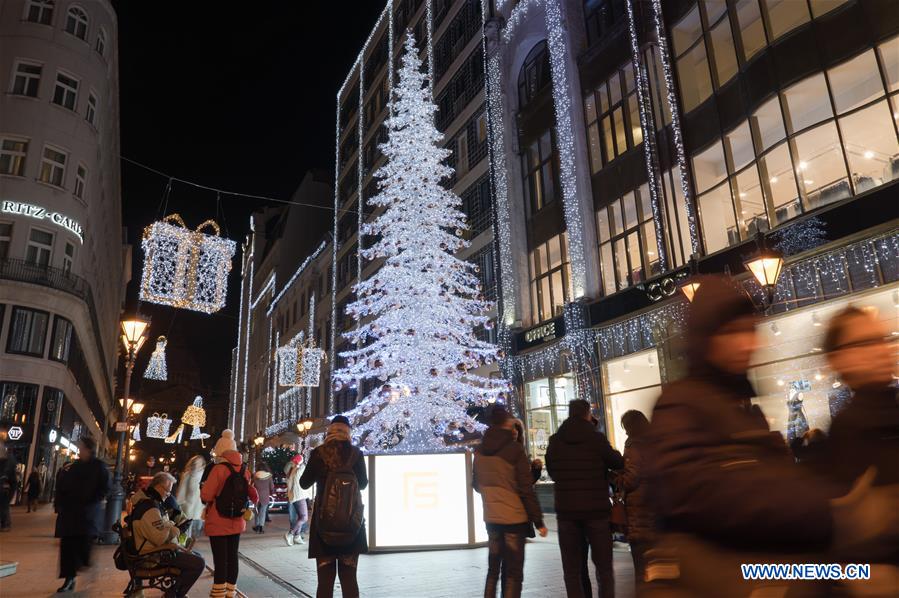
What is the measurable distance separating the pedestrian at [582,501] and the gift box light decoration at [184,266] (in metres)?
15.5

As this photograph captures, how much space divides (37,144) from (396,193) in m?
21.6

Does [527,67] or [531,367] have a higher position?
[527,67]

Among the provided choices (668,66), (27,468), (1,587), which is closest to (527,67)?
A: (668,66)

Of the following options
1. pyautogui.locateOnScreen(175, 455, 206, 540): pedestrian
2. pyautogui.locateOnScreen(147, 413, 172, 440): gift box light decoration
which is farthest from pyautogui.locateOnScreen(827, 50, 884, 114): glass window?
pyautogui.locateOnScreen(147, 413, 172, 440): gift box light decoration

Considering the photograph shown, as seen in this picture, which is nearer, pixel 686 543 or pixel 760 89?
pixel 686 543

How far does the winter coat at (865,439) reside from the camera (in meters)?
2.61

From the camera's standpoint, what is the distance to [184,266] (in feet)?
61.9

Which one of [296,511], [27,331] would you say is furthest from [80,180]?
[296,511]

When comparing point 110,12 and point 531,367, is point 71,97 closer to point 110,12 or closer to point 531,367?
point 110,12

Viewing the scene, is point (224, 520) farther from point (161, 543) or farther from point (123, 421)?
point (123, 421)

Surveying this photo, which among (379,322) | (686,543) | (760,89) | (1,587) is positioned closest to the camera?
(686,543)

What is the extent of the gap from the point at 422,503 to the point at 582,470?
6456 mm

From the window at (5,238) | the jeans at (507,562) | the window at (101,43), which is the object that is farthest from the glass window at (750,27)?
the window at (101,43)

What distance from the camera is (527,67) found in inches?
1000
